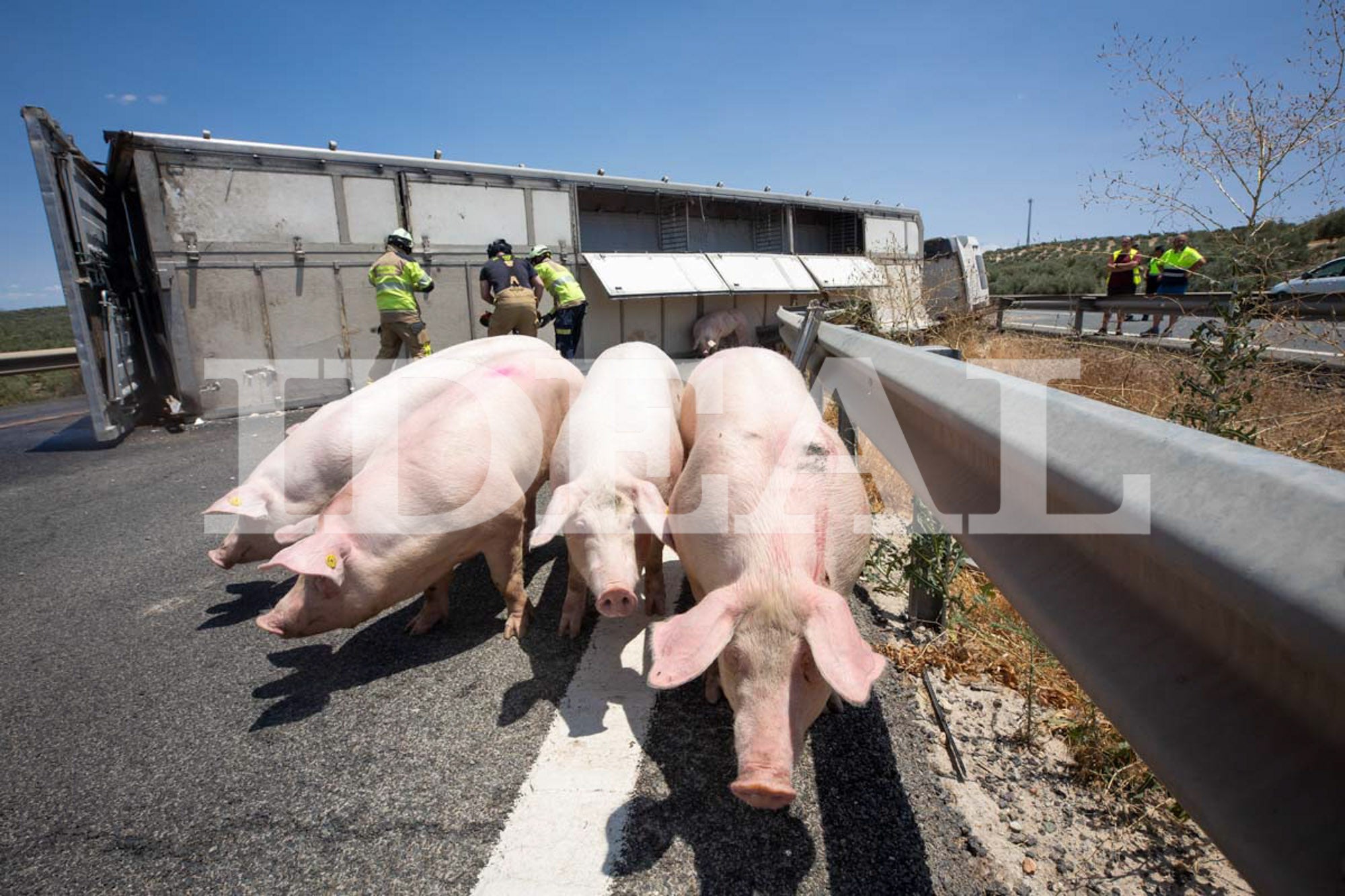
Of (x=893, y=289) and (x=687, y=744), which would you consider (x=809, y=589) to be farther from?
(x=893, y=289)

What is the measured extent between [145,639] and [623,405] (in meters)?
2.60

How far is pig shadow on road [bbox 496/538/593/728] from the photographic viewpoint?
242 cm

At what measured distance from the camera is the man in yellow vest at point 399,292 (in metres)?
7.66

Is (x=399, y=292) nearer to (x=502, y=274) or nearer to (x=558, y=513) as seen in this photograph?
(x=502, y=274)

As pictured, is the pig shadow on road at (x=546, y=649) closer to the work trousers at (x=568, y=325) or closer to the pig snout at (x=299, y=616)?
the pig snout at (x=299, y=616)

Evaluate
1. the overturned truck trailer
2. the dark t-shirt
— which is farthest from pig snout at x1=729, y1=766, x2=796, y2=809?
the dark t-shirt

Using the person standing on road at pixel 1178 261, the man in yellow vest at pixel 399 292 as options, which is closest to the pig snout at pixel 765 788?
the man in yellow vest at pixel 399 292

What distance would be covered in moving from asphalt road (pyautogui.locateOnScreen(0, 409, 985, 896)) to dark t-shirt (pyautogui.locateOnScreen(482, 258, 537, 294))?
18.8ft

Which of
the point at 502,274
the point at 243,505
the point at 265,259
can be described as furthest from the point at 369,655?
the point at 265,259

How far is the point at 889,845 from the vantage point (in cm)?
168

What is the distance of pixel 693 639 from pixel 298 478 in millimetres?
2908

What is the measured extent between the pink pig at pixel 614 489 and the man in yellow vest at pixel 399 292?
5166mm

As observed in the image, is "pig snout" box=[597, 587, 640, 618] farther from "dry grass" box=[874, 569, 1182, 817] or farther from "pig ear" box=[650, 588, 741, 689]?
"dry grass" box=[874, 569, 1182, 817]

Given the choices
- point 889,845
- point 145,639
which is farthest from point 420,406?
point 889,845
